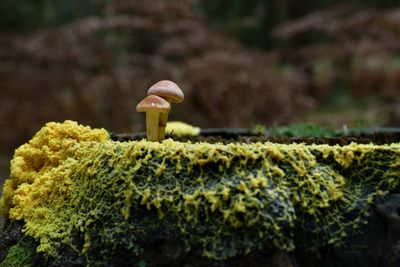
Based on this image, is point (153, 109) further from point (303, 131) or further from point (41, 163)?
point (303, 131)

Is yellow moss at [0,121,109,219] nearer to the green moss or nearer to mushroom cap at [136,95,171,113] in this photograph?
the green moss

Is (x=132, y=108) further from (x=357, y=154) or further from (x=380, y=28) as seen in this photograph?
(x=357, y=154)

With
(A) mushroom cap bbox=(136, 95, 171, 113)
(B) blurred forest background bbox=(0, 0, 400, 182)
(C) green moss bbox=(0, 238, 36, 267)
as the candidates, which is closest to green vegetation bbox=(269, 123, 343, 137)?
A: (A) mushroom cap bbox=(136, 95, 171, 113)

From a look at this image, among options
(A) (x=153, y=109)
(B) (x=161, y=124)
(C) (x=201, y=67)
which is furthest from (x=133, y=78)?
(A) (x=153, y=109)

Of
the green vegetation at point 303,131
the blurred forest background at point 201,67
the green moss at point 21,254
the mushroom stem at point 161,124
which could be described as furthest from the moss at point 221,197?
the blurred forest background at point 201,67

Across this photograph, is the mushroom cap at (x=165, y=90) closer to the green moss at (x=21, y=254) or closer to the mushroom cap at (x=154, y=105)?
the mushroom cap at (x=154, y=105)

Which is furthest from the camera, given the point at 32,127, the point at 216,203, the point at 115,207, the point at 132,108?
the point at 32,127

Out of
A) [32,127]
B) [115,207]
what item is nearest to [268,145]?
[115,207]

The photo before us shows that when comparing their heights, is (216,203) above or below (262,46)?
below
